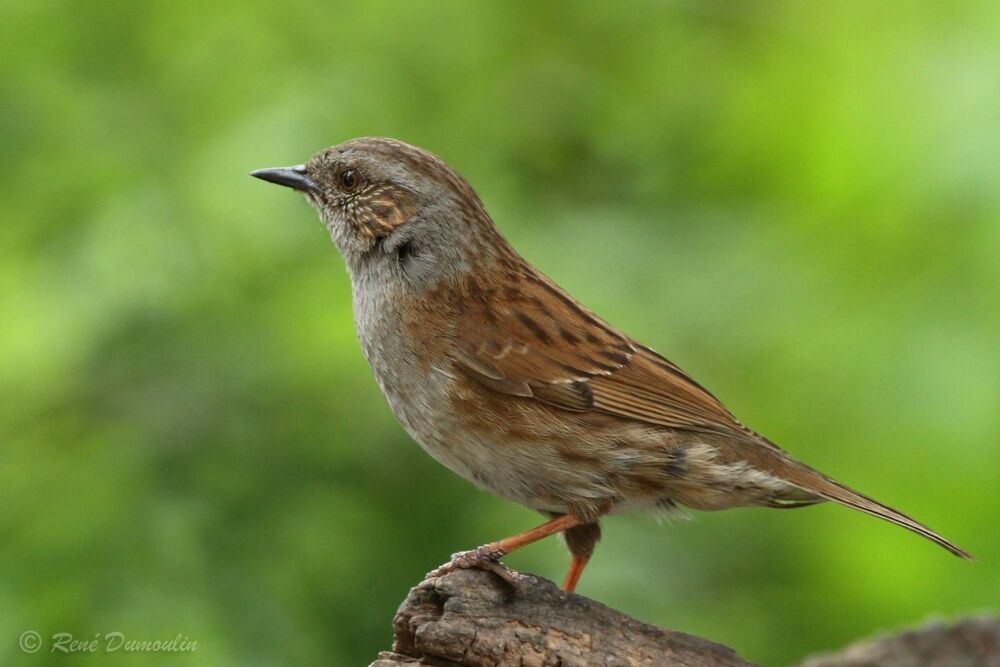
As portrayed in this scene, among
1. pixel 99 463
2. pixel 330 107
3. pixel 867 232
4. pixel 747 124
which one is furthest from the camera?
pixel 747 124

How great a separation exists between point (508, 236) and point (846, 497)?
1982 mm

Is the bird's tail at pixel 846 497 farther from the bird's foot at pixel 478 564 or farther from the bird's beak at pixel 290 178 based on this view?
the bird's beak at pixel 290 178

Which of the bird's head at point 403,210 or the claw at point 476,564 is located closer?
the claw at point 476,564

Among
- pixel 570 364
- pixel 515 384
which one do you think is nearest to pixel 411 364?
pixel 515 384

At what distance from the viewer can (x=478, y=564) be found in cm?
450

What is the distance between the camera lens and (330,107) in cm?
634

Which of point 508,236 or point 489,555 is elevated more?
point 508,236

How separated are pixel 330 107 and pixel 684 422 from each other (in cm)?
242

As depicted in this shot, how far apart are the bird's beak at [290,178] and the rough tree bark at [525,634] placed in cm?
178

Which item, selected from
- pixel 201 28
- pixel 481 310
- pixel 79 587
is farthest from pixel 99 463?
pixel 201 28

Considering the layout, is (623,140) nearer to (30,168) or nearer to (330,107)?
(330,107)

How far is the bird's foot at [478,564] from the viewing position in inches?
176

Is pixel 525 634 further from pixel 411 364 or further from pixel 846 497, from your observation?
pixel 846 497

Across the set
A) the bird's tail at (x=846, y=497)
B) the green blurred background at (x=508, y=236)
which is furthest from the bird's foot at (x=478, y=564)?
the bird's tail at (x=846, y=497)
